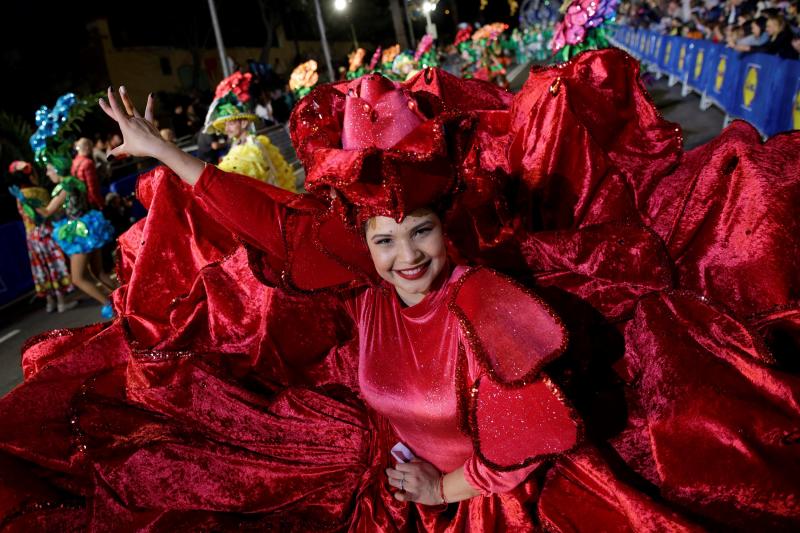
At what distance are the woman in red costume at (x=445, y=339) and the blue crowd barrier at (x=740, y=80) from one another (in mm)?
5160

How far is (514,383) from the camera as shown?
1318 mm

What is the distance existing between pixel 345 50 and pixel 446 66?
24189 mm

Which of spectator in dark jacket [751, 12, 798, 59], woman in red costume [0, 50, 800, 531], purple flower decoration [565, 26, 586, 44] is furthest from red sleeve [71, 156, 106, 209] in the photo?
spectator in dark jacket [751, 12, 798, 59]

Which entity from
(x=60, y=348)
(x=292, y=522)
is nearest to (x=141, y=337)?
(x=60, y=348)

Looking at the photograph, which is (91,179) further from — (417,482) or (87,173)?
(417,482)

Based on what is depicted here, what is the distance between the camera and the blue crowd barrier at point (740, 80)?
636 cm

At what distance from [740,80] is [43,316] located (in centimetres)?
1073

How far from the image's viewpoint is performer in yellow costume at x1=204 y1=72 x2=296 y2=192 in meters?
4.99

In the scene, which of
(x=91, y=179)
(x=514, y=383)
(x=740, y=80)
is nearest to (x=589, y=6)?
(x=740, y=80)

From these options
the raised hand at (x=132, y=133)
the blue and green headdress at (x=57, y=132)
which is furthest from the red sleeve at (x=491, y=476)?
the blue and green headdress at (x=57, y=132)

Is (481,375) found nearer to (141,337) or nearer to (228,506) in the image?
(228,506)

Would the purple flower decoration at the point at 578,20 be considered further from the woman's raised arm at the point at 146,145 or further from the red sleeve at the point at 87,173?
the red sleeve at the point at 87,173

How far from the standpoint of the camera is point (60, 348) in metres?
2.50

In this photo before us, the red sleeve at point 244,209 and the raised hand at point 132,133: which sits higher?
the raised hand at point 132,133
